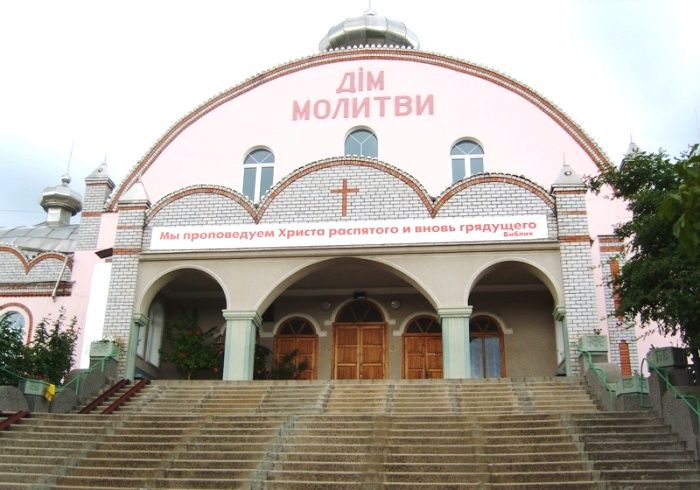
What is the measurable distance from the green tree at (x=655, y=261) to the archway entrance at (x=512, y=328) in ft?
18.9

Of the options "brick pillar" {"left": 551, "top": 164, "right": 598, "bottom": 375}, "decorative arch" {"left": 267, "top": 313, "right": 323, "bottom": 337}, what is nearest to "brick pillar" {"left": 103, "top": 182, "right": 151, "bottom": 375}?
"decorative arch" {"left": 267, "top": 313, "right": 323, "bottom": 337}

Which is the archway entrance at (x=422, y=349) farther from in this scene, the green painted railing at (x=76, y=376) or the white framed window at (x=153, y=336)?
the green painted railing at (x=76, y=376)

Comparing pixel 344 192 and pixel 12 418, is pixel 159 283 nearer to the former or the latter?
pixel 344 192

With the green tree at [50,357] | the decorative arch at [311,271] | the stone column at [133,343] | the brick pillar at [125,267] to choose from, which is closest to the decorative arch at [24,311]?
the green tree at [50,357]

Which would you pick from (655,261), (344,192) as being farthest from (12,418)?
(655,261)

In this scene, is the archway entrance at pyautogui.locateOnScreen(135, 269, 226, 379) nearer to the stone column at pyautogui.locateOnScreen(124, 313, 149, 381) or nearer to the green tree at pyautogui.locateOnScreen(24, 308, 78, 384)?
the stone column at pyautogui.locateOnScreen(124, 313, 149, 381)

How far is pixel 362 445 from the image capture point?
1184cm

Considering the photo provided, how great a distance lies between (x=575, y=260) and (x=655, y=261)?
5.09m

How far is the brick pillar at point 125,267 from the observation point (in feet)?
59.0

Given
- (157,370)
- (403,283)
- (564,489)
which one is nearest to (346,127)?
(403,283)

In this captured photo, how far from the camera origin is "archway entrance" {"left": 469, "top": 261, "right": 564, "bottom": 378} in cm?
1933

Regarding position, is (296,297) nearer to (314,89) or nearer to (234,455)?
(314,89)

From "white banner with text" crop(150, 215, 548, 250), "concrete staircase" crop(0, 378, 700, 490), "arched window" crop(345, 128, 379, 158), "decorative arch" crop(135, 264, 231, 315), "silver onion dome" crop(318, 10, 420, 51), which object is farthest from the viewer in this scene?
"silver onion dome" crop(318, 10, 420, 51)

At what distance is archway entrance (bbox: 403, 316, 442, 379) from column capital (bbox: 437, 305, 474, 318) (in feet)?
9.19
